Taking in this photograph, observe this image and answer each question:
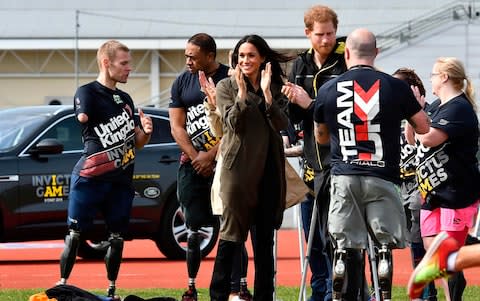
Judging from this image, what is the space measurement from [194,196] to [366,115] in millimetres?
2668

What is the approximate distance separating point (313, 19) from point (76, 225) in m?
2.61

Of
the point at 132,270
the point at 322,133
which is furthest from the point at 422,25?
the point at 322,133

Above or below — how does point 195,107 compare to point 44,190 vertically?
above

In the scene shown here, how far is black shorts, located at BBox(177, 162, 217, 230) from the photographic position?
11555 millimetres

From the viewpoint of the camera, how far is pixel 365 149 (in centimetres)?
932

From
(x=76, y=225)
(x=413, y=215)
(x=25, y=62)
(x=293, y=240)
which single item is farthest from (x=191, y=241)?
(x=25, y=62)

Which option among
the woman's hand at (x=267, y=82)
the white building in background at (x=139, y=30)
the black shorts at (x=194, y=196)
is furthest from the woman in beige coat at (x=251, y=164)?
the white building in background at (x=139, y=30)

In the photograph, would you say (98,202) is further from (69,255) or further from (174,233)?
(174,233)

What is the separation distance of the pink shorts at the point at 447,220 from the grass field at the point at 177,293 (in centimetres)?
173

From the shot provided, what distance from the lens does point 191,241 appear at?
460 inches

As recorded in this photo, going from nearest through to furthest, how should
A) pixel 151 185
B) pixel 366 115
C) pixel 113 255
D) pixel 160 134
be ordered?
pixel 366 115 → pixel 113 255 → pixel 151 185 → pixel 160 134

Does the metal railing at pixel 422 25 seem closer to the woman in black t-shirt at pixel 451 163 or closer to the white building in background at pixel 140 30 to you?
the white building in background at pixel 140 30

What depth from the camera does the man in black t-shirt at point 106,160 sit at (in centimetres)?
1134

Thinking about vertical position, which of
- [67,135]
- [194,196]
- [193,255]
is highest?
[67,135]
